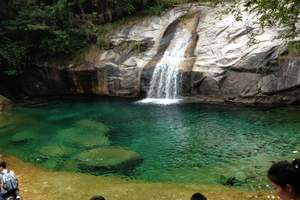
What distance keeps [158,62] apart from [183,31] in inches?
152

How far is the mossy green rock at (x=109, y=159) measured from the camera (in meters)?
22.0

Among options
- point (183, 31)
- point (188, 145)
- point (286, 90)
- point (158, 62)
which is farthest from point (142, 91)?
point (188, 145)

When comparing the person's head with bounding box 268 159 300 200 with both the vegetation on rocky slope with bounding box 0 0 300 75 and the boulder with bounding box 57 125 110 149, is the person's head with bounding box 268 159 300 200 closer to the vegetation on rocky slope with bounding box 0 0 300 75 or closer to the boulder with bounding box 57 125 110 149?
the boulder with bounding box 57 125 110 149

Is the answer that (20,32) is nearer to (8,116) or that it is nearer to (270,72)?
(8,116)

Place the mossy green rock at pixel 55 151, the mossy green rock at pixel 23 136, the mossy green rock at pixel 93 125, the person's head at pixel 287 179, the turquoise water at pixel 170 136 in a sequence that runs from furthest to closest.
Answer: the mossy green rock at pixel 93 125 → the mossy green rock at pixel 23 136 → the mossy green rock at pixel 55 151 → the turquoise water at pixel 170 136 → the person's head at pixel 287 179

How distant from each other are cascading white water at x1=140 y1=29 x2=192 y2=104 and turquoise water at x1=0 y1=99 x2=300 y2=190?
8.11 ft

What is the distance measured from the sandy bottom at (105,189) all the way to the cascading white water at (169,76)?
1829cm

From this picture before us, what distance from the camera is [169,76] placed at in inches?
1521

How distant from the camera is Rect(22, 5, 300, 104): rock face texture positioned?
109 ft

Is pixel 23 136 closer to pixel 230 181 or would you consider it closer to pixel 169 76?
pixel 169 76

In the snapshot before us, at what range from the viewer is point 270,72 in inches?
1312

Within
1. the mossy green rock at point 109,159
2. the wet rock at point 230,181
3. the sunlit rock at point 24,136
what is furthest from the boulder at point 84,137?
the wet rock at point 230,181

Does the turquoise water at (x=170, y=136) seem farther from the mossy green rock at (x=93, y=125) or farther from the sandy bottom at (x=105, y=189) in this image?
the sandy bottom at (x=105, y=189)

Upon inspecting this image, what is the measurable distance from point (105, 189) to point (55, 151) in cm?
775
